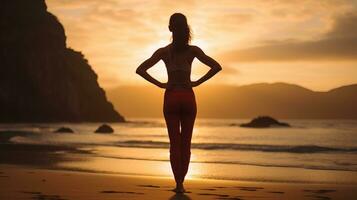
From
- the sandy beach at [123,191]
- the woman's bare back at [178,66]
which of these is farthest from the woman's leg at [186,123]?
the sandy beach at [123,191]

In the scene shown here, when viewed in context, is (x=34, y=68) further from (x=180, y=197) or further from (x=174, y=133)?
(x=180, y=197)

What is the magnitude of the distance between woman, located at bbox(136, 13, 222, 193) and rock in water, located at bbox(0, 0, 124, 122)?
11085 cm

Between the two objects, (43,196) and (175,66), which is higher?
(175,66)

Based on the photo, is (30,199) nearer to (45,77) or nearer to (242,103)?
(45,77)

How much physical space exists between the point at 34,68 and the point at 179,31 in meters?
119

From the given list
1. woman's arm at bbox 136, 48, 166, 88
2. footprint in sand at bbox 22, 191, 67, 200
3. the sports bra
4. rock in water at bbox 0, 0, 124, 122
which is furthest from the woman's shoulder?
A: rock in water at bbox 0, 0, 124, 122

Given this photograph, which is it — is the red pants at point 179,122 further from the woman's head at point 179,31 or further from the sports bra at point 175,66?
the woman's head at point 179,31

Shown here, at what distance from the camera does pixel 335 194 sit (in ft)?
25.8

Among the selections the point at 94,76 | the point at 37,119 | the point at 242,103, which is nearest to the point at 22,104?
the point at 37,119

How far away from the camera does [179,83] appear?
6.89m

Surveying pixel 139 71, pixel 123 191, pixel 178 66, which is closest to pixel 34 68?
pixel 123 191

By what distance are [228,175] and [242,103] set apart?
→ 183087 millimetres

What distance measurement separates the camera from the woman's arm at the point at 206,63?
696 centimetres

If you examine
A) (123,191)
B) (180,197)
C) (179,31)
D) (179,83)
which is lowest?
(180,197)
